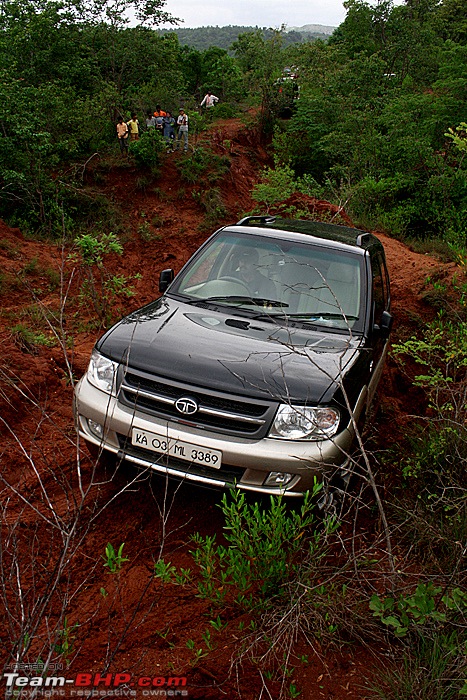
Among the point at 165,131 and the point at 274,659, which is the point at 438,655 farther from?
the point at 165,131

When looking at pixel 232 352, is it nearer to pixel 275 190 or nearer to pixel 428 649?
pixel 428 649

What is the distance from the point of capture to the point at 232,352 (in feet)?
12.6

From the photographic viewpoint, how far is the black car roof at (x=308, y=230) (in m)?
5.29

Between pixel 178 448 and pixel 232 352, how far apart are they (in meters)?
0.70

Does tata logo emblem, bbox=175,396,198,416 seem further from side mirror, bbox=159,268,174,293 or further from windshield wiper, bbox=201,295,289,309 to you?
side mirror, bbox=159,268,174,293

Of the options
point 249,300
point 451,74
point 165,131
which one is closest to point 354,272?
point 249,300

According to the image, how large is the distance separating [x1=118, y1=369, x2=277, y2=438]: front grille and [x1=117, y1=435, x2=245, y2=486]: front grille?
206 millimetres

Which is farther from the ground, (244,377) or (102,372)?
(244,377)

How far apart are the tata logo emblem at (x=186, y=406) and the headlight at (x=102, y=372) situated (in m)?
0.51

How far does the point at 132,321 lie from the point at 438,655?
8.88ft

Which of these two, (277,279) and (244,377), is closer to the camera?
(244,377)

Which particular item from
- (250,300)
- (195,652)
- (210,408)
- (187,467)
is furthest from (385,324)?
(195,652)

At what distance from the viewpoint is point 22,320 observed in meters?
7.75

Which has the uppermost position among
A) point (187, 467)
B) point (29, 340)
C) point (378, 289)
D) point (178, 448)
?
point (378, 289)
